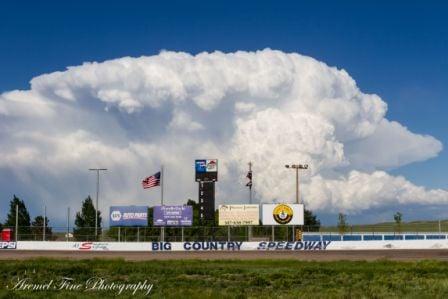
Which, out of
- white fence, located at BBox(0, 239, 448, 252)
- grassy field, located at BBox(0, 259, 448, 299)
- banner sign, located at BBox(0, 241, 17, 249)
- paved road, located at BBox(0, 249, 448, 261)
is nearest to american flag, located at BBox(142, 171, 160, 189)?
white fence, located at BBox(0, 239, 448, 252)

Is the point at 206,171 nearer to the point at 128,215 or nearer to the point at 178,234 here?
the point at 128,215

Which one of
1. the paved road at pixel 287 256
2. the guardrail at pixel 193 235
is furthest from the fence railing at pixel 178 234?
the paved road at pixel 287 256

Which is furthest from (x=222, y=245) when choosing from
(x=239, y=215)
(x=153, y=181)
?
(x=153, y=181)

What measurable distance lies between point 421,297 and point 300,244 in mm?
52823

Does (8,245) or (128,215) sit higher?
(128,215)

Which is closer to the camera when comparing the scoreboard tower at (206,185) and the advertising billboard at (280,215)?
the scoreboard tower at (206,185)

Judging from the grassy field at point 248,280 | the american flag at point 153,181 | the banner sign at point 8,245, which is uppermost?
the american flag at point 153,181

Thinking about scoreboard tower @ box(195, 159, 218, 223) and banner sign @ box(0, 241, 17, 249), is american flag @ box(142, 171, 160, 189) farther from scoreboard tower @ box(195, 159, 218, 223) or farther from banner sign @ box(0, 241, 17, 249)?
banner sign @ box(0, 241, 17, 249)

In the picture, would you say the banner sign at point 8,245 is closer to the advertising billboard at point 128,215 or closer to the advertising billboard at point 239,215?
the advertising billboard at point 128,215

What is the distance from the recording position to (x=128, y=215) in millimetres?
81562

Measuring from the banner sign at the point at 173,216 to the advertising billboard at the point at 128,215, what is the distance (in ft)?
7.51

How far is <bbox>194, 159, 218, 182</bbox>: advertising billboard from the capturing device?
76438mm

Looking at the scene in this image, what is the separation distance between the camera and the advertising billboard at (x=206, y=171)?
76.4 metres

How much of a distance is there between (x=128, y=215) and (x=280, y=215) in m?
19.9
